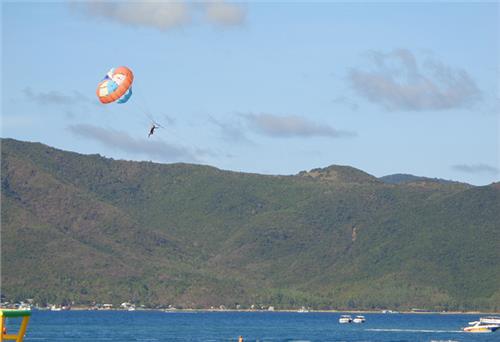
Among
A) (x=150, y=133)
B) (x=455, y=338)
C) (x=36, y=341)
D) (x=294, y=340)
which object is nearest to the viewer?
(x=150, y=133)

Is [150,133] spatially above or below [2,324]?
above

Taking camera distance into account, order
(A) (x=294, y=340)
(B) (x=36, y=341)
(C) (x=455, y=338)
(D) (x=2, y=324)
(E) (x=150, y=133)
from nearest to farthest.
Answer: (D) (x=2, y=324) < (E) (x=150, y=133) < (B) (x=36, y=341) < (A) (x=294, y=340) < (C) (x=455, y=338)

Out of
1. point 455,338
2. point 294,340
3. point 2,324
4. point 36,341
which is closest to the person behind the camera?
point 2,324

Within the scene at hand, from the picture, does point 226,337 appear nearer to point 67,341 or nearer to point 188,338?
point 188,338

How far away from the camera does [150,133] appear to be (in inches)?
3263

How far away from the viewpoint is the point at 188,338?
160 metres

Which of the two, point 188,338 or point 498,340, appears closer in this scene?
point 188,338

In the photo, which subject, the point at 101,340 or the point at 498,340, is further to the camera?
the point at 498,340

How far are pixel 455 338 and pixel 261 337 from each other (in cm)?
2639

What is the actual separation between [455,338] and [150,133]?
9619cm

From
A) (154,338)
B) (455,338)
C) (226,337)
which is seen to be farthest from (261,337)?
(455,338)

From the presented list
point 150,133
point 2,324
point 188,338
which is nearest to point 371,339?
point 188,338

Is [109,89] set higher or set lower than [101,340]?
higher

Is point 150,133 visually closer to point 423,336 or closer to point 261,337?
point 261,337
